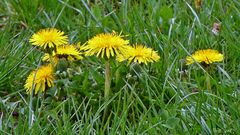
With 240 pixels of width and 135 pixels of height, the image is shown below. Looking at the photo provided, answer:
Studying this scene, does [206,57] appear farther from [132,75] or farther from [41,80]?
[41,80]

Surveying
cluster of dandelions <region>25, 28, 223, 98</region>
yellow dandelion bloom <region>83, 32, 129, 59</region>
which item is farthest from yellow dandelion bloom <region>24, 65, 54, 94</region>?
yellow dandelion bloom <region>83, 32, 129, 59</region>

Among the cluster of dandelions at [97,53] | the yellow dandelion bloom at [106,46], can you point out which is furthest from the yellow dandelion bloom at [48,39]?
the yellow dandelion bloom at [106,46]

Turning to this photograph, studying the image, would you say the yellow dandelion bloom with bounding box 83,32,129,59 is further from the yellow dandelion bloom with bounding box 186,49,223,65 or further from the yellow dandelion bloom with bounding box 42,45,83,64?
the yellow dandelion bloom with bounding box 186,49,223,65

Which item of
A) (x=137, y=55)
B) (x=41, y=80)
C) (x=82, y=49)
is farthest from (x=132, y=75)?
→ (x=41, y=80)

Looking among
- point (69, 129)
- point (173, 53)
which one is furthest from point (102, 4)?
point (69, 129)

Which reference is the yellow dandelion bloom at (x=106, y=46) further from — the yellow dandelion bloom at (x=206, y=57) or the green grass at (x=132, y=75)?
the yellow dandelion bloom at (x=206, y=57)
